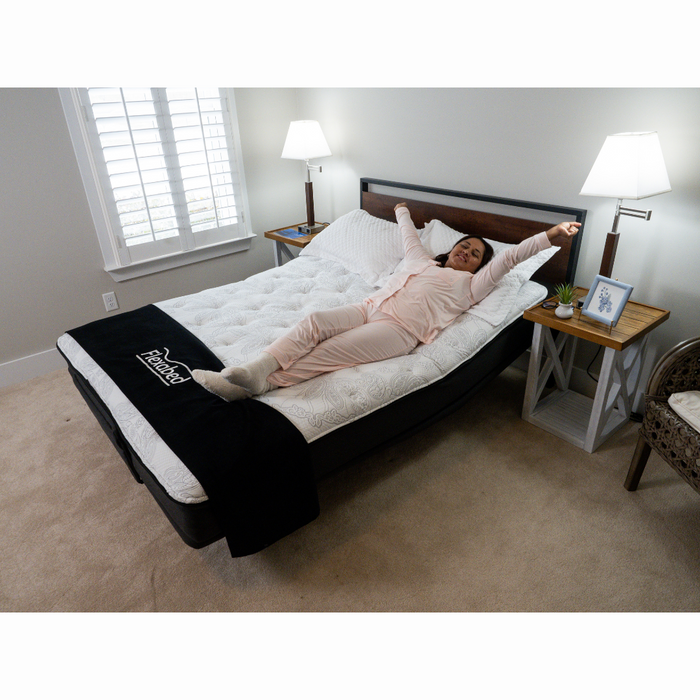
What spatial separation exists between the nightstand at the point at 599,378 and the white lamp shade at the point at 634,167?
1.66 feet

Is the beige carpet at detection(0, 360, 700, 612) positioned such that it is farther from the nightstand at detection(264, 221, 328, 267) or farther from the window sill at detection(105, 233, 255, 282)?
the nightstand at detection(264, 221, 328, 267)

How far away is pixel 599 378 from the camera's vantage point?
2.02 metres

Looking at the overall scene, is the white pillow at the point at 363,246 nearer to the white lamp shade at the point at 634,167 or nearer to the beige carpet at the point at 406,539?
the beige carpet at the point at 406,539

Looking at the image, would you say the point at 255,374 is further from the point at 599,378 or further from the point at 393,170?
the point at 393,170

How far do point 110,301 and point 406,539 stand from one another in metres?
2.30

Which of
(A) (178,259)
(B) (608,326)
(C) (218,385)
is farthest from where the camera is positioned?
(A) (178,259)

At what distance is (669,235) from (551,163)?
24.7 inches

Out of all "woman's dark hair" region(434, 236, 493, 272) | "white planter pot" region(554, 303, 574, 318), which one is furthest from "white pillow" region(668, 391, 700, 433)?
"woman's dark hair" region(434, 236, 493, 272)

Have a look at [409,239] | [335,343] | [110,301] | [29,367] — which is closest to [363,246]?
[409,239]

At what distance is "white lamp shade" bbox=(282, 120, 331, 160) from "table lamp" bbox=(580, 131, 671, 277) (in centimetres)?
181

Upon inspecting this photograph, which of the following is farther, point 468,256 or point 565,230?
point 468,256

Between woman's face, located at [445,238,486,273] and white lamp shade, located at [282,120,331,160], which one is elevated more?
white lamp shade, located at [282,120,331,160]

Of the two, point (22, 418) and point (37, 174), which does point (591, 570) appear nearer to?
point (22, 418)

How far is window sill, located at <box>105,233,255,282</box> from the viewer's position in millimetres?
2930
